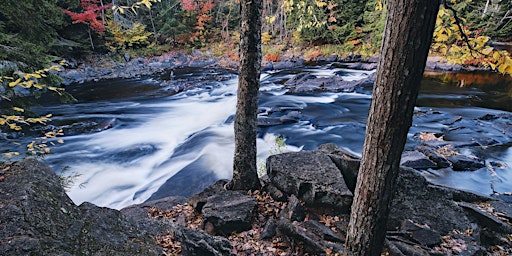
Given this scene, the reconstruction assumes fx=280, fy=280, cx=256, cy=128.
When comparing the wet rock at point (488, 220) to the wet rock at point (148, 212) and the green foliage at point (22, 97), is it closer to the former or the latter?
the wet rock at point (148, 212)

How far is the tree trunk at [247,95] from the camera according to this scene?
3865mm

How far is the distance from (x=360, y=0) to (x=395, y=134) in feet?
90.2

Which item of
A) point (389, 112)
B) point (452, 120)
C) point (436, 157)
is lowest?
point (436, 157)

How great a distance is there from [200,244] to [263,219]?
1.51 metres

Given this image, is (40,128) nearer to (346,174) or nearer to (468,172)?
(346,174)

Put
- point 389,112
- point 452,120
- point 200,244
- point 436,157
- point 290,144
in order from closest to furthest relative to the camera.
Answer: point 389,112 → point 200,244 → point 436,157 → point 290,144 → point 452,120

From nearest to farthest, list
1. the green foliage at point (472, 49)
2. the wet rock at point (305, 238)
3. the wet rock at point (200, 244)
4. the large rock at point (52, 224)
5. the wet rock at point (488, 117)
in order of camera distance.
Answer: the large rock at point (52, 224) < the green foliage at point (472, 49) < the wet rock at point (200, 244) < the wet rock at point (305, 238) < the wet rock at point (488, 117)

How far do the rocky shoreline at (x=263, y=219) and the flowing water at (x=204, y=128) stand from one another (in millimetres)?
2466

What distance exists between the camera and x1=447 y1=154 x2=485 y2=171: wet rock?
269 inches

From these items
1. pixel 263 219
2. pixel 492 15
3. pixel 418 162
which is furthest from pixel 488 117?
pixel 263 219

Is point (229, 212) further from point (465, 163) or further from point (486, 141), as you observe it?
point (486, 141)

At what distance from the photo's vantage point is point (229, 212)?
13.4 feet

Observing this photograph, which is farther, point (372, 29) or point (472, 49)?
point (372, 29)

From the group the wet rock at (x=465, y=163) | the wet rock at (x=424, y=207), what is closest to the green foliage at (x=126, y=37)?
the wet rock at (x=465, y=163)
